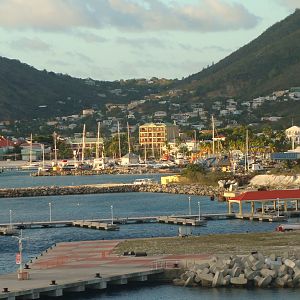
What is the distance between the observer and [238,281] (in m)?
54.6

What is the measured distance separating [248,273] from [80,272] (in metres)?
7.91

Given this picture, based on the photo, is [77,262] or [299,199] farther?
[299,199]

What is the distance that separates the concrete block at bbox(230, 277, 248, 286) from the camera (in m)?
54.5

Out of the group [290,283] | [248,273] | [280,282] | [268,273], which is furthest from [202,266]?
[290,283]

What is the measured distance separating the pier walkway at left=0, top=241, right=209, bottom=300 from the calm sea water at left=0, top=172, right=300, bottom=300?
0.57m

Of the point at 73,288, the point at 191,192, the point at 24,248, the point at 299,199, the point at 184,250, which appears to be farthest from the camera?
the point at 191,192

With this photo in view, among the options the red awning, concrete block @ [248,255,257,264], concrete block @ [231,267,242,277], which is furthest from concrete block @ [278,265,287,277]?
the red awning

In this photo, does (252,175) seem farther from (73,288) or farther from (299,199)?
(73,288)

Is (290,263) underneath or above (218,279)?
above

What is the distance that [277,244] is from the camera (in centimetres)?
6600

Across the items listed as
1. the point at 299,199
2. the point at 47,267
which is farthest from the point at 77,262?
the point at 299,199

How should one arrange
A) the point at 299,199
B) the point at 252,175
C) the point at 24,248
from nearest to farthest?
1. the point at 24,248
2. the point at 299,199
3. the point at 252,175

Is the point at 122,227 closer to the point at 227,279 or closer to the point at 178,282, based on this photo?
the point at 178,282

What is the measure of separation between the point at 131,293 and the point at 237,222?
1437 inches
